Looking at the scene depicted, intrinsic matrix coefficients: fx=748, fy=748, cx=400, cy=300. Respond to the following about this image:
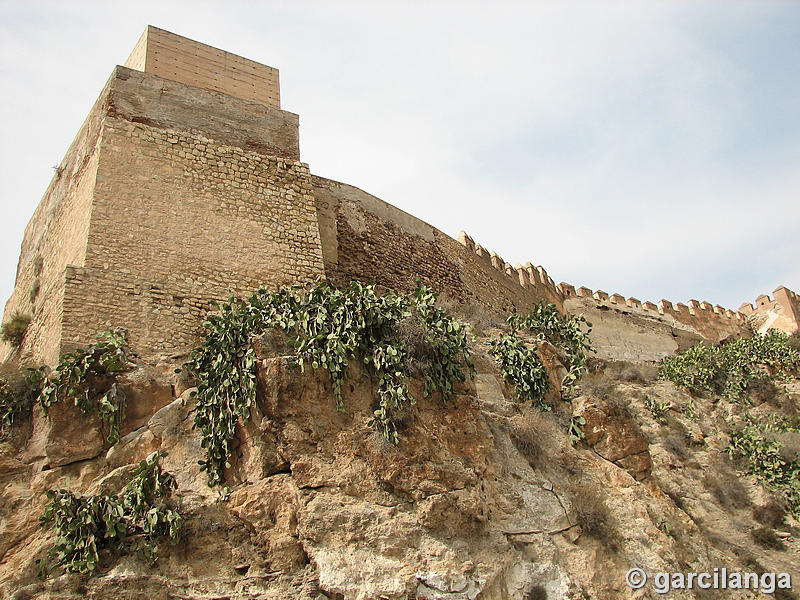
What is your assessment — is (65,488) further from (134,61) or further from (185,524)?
(134,61)

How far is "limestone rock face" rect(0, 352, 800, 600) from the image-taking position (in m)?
6.71

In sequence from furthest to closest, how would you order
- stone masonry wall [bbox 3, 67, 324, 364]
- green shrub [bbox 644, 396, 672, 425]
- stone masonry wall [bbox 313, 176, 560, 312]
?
green shrub [bbox 644, 396, 672, 425] → stone masonry wall [bbox 313, 176, 560, 312] → stone masonry wall [bbox 3, 67, 324, 364]

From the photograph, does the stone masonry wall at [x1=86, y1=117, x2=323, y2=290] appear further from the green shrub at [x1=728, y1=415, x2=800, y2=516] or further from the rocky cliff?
the green shrub at [x1=728, y1=415, x2=800, y2=516]

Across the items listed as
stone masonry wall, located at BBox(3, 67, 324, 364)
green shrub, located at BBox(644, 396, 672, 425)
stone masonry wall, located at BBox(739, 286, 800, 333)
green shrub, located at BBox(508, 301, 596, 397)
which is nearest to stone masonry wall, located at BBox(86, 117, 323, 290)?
stone masonry wall, located at BBox(3, 67, 324, 364)

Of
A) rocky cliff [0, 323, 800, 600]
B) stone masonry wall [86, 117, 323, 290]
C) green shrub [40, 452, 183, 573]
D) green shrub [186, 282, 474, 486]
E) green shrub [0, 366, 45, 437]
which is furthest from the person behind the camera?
stone masonry wall [86, 117, 323, 290]

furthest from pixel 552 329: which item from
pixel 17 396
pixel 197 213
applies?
pixel 17 396

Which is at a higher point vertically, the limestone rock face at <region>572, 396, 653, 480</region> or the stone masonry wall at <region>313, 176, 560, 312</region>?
the stone masonry wall at <region>313, 176, 560, 312</region>

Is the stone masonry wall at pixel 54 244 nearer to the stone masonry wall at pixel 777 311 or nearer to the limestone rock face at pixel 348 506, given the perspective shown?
the limestone rock face at pixel 348 506

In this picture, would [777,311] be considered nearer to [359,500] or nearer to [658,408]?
[658,408]

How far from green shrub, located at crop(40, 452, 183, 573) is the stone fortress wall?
232 centimetres

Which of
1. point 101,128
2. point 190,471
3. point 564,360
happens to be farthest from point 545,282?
point 190,471

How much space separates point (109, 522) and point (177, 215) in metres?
4.79

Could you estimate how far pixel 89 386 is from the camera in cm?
821

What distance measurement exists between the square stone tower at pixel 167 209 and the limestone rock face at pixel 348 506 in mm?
1408
